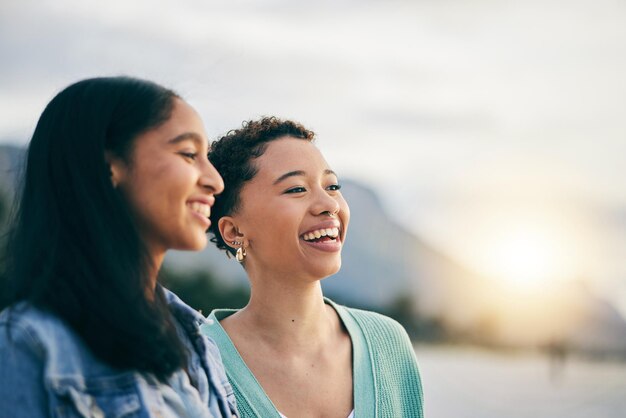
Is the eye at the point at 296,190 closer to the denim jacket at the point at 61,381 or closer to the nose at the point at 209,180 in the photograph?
the nose at the point at 209,180

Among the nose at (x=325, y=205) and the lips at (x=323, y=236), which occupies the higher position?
the nose at (x=325, y=205)

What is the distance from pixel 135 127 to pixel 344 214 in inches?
49.3

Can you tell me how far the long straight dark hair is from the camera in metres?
1.58

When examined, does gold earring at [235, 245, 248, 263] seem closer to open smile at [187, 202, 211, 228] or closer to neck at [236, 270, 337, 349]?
neck at [236, 270, 337, 349]

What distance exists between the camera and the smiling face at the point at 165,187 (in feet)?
5.61

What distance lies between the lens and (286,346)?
9.48ft

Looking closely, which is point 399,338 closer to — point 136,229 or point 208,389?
point 208,389

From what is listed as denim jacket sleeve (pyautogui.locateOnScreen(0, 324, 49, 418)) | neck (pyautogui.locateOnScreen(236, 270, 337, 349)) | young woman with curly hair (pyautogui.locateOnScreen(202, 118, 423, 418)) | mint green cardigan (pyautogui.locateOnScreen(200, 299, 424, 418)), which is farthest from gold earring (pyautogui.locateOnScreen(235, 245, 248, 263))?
denim jacket sleeve (pyautogui.locateOnScreen(0, 324, 49, 418))

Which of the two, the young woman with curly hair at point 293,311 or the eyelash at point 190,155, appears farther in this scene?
the young woman with curly hair at point 293,311

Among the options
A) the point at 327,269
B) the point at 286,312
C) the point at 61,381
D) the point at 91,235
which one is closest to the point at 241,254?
the point at 286,312

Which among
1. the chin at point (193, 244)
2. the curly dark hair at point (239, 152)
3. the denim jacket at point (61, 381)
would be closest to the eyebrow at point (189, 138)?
the chin at point (193, 244)

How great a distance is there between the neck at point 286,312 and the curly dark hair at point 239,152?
0.89 ft

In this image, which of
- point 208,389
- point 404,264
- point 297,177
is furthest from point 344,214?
point 404,264

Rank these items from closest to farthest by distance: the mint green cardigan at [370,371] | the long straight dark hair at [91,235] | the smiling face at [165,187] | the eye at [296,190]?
the long straight dark hair at [91,235]
the smiling face at [165,187]
the mint green cardigan at [370,371]
the eye at [296,190]
